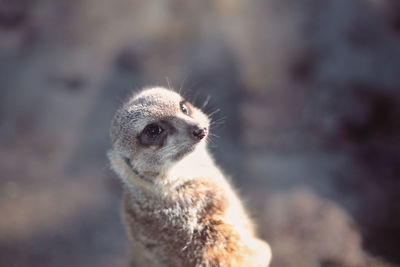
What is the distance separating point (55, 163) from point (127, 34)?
97.9 inches

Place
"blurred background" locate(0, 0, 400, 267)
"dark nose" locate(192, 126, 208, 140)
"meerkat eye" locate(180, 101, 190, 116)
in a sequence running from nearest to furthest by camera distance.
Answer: "dark nose" locate(192, 126, 208, 140) < "meerkat eye" locate(180, 101, 190, 116) < "blurred background" locate(0, 0, 400, 267)

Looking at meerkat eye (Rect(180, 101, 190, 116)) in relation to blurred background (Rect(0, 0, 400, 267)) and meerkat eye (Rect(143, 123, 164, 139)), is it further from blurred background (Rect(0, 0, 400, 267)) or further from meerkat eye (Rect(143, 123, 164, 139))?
blurred background (Rect(0, 0, 400, 267))

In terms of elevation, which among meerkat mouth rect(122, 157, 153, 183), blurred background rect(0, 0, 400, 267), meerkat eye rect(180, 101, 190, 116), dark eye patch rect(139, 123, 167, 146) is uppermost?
blurred background rect(0, 0, 400, 267)

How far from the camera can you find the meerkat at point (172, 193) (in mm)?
2688

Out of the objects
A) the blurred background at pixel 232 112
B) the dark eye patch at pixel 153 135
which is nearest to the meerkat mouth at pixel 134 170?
the dark eye patch at pixel 153 135

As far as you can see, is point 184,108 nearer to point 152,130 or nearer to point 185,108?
point 185,108

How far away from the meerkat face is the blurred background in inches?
39.1

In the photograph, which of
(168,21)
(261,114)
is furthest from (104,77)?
(261,114)

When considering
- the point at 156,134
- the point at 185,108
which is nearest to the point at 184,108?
the point at 185,108

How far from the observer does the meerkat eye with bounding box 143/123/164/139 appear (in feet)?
8.80

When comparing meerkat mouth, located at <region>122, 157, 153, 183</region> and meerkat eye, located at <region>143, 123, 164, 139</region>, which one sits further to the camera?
meerkat mouth, located at <region>122, 157, 153, 183</region>

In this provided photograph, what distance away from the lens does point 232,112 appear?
5387mm

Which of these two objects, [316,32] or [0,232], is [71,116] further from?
[316,32]

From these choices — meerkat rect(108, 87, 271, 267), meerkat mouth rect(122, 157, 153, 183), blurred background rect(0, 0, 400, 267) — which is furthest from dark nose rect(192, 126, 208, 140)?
blurred background rect(0, 0, 400, 267)
